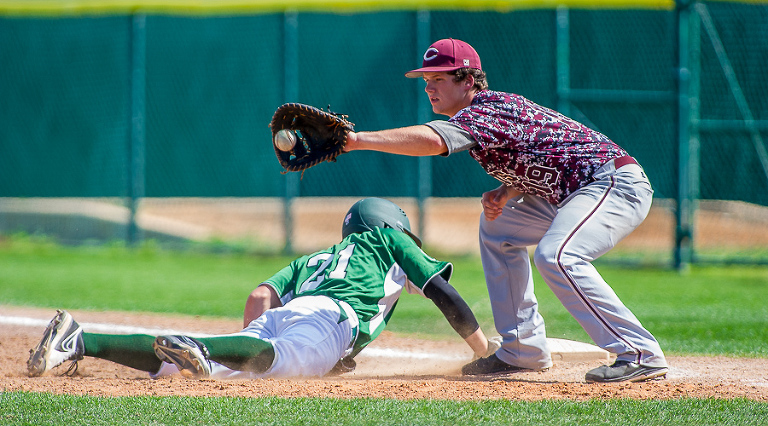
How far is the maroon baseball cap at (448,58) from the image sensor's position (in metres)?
3.65

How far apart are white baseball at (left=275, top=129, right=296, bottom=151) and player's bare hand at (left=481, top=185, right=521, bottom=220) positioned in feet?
3.62

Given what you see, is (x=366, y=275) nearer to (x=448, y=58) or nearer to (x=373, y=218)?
(x=373, y=218)

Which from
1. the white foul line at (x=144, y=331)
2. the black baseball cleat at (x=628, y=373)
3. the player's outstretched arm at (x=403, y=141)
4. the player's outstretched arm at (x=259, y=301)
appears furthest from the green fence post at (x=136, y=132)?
the black baseball cleat at (x=628, y=373)

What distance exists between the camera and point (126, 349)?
328 centimetres

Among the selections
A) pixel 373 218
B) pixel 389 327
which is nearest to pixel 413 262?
pixel 373 218

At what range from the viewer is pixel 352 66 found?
10.9 metres

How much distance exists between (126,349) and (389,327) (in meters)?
2.71

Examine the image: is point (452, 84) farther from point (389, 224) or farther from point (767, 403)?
point (767, 403)

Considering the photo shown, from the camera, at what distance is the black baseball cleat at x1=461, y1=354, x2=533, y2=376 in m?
3.93

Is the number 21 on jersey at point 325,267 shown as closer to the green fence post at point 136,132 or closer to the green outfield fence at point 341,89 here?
the green outfield fence at point 341,89

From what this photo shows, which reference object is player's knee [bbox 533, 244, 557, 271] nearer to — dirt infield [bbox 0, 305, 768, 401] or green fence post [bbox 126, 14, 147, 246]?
dirt infield [bbox 0, 305, 768, 401]

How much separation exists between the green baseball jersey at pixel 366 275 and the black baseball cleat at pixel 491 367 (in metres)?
0.47

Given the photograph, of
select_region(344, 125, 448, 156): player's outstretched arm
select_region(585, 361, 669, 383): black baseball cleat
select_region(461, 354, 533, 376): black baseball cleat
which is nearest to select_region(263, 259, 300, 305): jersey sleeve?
select_region(344, 125, 448, 156): player's outstretched arm

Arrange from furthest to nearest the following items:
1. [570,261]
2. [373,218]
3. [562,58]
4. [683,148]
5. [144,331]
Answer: [562,58] < [683,148] < [144,331] < [373,218] < [570,261]
